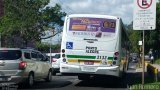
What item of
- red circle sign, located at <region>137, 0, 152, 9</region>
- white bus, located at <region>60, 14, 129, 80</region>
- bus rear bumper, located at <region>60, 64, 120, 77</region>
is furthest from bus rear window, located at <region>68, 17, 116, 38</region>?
red circle sign, located at <region>137, 0, 152, 9</region>

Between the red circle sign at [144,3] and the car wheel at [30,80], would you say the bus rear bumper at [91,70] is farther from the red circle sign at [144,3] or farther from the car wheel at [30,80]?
the red circle sign at [144,3]

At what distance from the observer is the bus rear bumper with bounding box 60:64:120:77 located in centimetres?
1867

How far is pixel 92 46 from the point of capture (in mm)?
18969

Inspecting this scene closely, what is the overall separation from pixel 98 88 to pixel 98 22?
2.88 metres

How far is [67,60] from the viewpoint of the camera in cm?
1906

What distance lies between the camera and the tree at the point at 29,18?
41969 millimetres

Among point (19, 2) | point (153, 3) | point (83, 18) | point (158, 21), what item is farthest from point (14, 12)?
point (158, 21)

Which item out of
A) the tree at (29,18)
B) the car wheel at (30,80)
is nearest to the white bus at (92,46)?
the car wheel at (30,80)

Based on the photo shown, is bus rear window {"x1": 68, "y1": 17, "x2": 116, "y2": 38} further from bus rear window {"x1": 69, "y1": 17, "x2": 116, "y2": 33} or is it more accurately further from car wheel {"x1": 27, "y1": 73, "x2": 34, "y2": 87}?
car wheel {"x1": 27, "y1": 73, "x2": 34, "y2": 87}

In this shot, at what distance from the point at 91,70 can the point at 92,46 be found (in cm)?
104

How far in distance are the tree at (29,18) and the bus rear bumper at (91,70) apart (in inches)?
900

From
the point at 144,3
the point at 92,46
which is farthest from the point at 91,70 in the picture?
the point at 144,3

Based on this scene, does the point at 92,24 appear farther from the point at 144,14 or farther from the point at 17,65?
the point at 144,14

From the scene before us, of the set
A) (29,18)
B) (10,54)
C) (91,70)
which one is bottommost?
(91,70)
